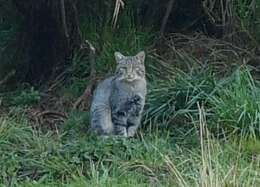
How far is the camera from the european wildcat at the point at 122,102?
324 inches

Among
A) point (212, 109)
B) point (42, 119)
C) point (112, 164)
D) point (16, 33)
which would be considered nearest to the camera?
point (112, 164)

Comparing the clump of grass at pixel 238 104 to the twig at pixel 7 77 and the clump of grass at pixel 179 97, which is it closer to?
the clump of grass at pixel 179 97

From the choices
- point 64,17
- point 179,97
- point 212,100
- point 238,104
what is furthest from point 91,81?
point 238,104

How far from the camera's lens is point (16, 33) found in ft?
34.0

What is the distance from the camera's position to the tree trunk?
9938 mm

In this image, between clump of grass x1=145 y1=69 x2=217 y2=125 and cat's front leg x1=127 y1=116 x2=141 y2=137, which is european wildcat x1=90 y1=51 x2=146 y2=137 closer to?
cat's front leg x1=127 y1=116 x2=141 y2=137

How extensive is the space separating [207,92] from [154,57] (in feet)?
4.52

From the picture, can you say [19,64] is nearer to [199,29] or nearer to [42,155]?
[199,29]

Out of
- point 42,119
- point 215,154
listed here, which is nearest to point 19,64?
point 42,119

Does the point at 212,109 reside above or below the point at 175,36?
below

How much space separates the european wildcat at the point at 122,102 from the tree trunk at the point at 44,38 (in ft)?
5.24

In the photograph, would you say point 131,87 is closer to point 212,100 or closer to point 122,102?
point 122,102

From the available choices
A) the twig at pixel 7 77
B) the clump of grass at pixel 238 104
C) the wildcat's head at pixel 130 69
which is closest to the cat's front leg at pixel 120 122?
the wildcat's head at pixel 130 69

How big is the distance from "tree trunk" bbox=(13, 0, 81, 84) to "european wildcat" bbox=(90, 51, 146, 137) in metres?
1.60
